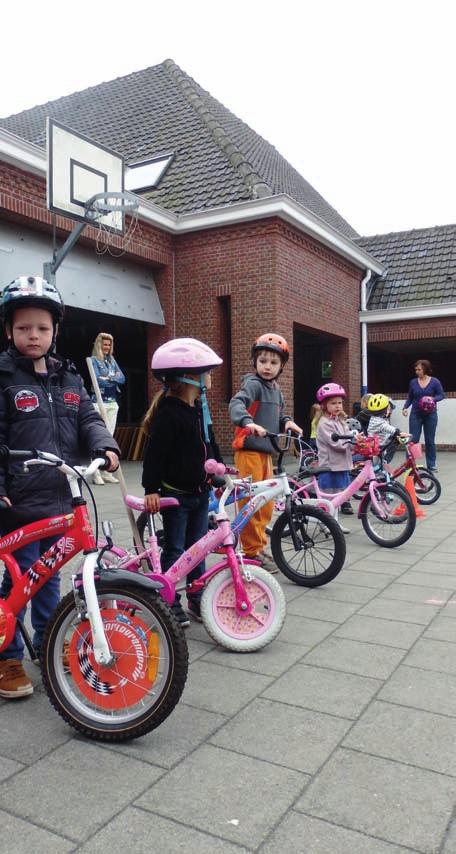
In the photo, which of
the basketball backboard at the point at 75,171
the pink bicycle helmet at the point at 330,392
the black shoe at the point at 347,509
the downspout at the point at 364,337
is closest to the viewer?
the pink bicycle helmet at the point at 330,392

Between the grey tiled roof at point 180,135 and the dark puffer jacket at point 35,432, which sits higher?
the grey tiled roof at point 180,135

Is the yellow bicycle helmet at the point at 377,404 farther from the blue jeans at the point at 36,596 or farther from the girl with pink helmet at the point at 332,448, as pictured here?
the blue jeans at the point at 36,596

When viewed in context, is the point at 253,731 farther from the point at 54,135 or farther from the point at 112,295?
the point at 112,295

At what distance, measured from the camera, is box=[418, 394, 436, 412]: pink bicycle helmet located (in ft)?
35.9

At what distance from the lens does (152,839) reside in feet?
6.48

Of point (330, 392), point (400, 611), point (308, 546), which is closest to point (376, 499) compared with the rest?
point (330, 392)

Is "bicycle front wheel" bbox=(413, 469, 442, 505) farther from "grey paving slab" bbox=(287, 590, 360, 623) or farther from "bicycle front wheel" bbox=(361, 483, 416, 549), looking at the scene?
"grey paving slab" bbox=(287, 590, 360, 623)

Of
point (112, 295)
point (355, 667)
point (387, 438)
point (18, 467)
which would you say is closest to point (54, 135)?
point (112, 295)

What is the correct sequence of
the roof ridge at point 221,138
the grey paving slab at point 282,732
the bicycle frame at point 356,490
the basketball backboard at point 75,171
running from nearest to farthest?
the grey paving slab at point 282,732
the bicycle frame at point 356,490
the basketball backboard at point 75,171
the roof ridge at point 221,138

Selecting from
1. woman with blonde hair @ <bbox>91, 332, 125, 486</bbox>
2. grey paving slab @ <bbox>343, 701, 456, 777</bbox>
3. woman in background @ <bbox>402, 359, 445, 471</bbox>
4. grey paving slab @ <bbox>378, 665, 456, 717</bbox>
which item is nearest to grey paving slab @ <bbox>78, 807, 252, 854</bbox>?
grey paving slab @ <bbox>343, 701, 456, 777</bbox>

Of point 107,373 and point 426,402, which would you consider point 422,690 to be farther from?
point 426,402

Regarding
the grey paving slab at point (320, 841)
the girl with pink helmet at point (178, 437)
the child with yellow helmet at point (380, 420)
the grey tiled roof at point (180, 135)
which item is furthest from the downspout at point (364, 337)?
the grey paving slab at point (320, 841)

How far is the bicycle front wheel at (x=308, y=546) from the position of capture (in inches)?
179

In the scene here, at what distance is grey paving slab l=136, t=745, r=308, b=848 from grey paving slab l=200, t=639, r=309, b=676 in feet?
2.81
